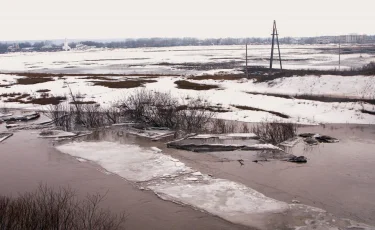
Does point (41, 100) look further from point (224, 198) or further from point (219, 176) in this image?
point (224, 198)

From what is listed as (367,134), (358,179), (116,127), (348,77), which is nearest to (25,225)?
(358,179)

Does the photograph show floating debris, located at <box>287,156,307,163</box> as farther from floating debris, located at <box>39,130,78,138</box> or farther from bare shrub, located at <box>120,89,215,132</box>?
floating debris, located at <box>39,130,78,138</box>

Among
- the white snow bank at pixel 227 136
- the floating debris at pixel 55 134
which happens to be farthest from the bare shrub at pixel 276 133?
the floating debris at pixel 55 134

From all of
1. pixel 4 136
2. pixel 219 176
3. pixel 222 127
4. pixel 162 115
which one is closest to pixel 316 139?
pixel 222 127

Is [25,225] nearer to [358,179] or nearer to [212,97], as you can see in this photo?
[358,179]

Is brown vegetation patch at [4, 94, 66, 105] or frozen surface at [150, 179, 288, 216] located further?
brown vegetation patch at [4, 94, 66, 105]

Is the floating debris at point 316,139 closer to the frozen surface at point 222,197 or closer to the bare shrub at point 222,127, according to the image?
the bare shrub at point 222,127

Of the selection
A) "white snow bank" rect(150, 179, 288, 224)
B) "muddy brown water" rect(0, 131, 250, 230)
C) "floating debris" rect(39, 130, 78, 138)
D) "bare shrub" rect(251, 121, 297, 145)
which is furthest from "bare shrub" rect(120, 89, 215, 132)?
"white snow bank" rect(150, 179, 288, 224)

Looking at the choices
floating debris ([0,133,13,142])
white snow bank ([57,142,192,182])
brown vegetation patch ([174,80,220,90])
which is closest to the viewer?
white snow bank ([57,142,192,182])
